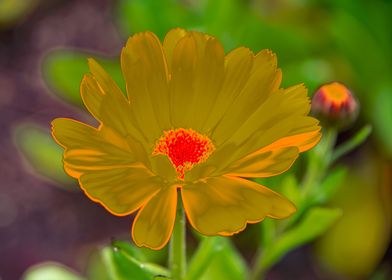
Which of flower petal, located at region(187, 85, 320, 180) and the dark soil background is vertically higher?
flower petal, located at region(187, 85, 320, 180)

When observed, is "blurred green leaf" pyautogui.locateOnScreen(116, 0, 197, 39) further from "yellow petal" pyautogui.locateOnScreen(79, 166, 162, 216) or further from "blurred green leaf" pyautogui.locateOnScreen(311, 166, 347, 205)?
"yellow petal" pyautogui.locateOnScreen(79, 166, 162, 216)

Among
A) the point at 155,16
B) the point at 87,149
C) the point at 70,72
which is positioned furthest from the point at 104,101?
the point at 70,72

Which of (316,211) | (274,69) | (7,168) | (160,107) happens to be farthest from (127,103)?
(7,168)

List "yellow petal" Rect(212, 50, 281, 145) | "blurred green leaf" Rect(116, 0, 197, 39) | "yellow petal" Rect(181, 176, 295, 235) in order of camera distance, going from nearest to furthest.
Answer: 1. "yellow petal" Rect(181, 176, 295, 235)
2. "yellow petal" Rect(212, 50, 281, 145)
3. "blurred green leaf" Rect(116, 0, 197, 39)

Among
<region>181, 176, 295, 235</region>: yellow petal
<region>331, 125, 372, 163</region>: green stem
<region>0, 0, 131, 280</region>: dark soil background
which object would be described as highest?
<region>181, 176, 295, 235</region>: yellow petal

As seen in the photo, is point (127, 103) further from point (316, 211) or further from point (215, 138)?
point (316, 211)

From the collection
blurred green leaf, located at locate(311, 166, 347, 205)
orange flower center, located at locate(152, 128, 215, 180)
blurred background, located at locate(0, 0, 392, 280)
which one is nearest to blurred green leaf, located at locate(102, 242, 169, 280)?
orange flower center, located at locate(152, 128, 215, 180)

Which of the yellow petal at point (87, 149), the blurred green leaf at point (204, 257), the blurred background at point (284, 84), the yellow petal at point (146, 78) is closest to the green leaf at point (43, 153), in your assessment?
the blurred background at point (284, 84)
